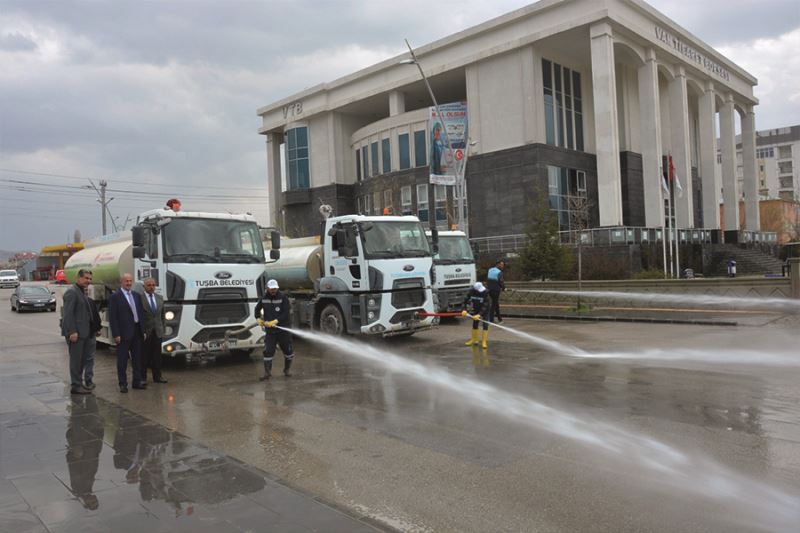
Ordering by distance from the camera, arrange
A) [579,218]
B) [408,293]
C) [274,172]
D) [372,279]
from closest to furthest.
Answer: [372,279] < [408,293] < [579,218] < [274,172]

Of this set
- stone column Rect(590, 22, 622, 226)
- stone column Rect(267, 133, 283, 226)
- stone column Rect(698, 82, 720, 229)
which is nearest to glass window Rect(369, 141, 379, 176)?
stone column Rect(267, 133, 283, 226)

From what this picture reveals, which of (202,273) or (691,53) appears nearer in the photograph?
(202,273)

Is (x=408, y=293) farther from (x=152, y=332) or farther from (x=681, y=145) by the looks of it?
(x=681, y=145)

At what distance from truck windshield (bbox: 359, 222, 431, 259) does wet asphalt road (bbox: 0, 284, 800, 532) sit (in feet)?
8.92

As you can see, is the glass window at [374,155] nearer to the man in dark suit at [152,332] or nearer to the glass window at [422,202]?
the glass window at [422,202]

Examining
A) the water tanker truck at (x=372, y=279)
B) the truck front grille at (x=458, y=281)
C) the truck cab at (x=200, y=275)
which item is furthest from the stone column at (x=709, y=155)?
the truck cab at (x=200, y=275)

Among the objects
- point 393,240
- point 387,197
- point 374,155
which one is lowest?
point 393,240

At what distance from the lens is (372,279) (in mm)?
13680

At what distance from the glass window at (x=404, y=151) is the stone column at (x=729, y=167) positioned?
28.6 m

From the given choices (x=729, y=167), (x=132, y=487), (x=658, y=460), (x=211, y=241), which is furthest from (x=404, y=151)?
(x=132, y=487)

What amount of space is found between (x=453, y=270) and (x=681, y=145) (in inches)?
1288

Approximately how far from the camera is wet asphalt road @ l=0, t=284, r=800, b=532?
460 centimetres

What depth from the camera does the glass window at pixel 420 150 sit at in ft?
161

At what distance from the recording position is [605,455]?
5.80 metres
